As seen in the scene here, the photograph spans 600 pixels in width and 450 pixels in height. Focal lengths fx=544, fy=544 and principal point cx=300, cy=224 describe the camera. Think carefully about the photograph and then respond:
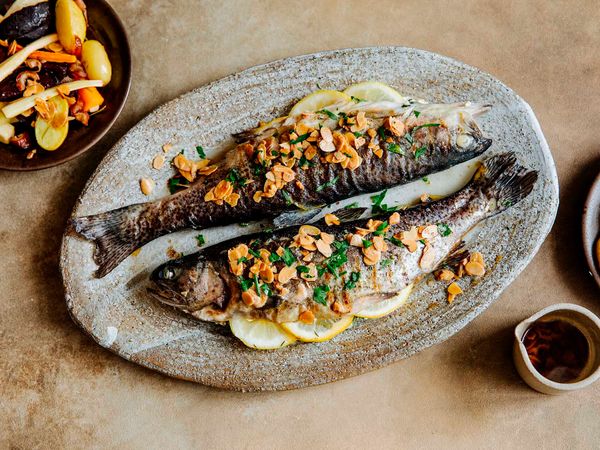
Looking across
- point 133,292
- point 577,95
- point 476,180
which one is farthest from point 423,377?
point 577,95

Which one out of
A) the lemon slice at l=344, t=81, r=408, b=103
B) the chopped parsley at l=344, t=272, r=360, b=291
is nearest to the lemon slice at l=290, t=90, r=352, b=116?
the lemon slice at l=344, t=81, r=408, b=103

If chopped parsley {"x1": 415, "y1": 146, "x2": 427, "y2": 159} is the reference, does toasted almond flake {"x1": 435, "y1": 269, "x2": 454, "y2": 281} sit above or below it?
below

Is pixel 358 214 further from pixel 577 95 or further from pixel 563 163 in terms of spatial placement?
pixel 577 95

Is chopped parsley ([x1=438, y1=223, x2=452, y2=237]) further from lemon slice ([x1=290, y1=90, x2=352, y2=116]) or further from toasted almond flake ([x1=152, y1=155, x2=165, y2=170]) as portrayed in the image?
toasted almond flake ([x1=152, y1=155, x2=165, y2=170])

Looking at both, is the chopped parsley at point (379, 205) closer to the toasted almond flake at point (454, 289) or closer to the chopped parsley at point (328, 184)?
the chopped parsley at point (328, 184)

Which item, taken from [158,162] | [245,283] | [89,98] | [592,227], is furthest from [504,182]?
[89,98]
